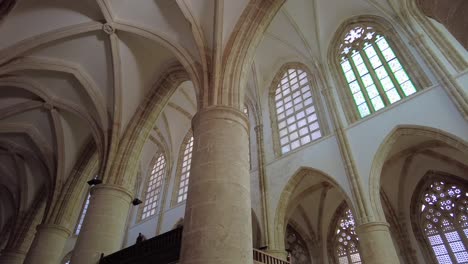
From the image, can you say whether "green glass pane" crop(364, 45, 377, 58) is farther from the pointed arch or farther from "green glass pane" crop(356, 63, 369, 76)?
the pointed arch

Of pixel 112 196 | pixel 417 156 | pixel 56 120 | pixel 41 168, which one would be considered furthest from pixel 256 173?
pixel 41 168

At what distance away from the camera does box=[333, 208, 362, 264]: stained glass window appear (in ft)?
39.9

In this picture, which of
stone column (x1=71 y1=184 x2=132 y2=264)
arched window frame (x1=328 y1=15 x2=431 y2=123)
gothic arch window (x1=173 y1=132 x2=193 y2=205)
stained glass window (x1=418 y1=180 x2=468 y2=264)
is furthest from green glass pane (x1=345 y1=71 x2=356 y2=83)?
stone column (x1=71 y1=184 x2=132 y2=264)

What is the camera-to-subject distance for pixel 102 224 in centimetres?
768

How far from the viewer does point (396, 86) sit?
31.9 feet

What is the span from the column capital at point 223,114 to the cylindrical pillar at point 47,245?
28.5 ft

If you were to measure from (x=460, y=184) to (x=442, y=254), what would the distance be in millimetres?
2622

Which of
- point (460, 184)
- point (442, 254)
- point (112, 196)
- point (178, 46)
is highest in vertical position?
point (178, 46)

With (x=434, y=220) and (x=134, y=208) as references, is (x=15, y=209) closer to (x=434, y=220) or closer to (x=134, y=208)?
(x=134, y=208)

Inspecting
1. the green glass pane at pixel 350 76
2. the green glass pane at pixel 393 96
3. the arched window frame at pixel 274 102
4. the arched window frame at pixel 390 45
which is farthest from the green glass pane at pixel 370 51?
the arched window frame at pixel 274 102

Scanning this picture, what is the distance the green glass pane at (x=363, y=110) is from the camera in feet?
32.9

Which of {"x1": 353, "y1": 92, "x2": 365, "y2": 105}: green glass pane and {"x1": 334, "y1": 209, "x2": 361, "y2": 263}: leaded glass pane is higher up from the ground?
{"x1": 353, "y1": 92, "x2": 365, "y2": 105}: green glass pane

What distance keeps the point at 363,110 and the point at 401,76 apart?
1575mm

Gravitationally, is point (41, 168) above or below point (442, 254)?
above
